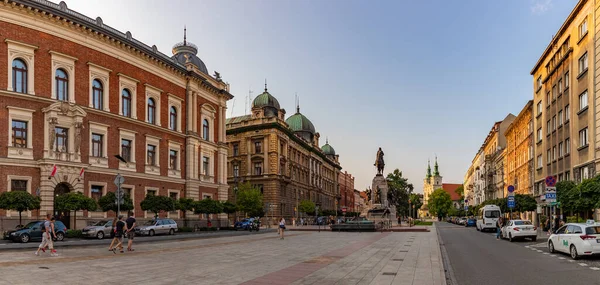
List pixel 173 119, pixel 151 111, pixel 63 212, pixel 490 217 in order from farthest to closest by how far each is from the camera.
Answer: pixel 173 119, pixel 490 217, pixel 151 111, pixel 63 212

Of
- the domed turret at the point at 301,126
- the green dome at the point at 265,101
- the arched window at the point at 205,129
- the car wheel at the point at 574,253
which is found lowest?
the car wheel at the point at 574,253

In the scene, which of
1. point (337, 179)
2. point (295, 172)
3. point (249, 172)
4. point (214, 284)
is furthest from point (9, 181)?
point (337, 179)

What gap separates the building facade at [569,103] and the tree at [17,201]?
3714 centimetres

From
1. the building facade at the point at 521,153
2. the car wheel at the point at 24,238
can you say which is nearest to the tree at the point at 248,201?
the building facade at the point at 521,153

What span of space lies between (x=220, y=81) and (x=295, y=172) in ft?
119

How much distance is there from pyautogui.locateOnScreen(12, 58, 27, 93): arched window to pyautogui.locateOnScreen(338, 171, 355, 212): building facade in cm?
11078

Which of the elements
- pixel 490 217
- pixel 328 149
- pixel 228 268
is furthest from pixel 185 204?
pixel 328 149

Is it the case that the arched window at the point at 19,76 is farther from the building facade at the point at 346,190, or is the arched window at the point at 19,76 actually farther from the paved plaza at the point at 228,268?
the building facade at the point at 346,190

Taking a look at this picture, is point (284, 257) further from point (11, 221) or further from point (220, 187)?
point (220, 187)

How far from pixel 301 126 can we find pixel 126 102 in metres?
67.1

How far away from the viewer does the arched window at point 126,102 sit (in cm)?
4272

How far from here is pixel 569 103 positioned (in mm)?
40188

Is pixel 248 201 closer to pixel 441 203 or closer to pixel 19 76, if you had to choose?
pixel 19 76

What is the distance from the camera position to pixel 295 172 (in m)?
91.0
